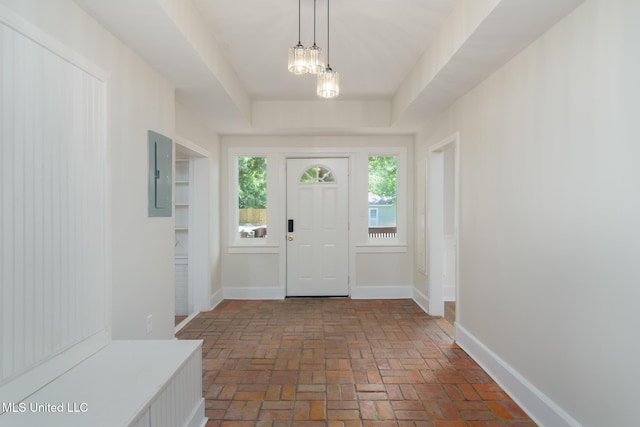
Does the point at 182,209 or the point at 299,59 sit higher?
the point at 299,59

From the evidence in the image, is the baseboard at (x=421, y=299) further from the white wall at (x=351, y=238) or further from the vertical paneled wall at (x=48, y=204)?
the vertical paneled wall at (x=48, y=204)

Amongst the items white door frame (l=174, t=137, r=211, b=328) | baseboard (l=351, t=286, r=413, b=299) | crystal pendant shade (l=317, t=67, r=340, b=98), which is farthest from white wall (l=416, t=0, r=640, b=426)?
white door frame (l=174, t=137, r=211, b=328)

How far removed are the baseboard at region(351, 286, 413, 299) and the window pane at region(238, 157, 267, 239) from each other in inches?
60.3

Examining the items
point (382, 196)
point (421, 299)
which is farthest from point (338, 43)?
point (421, 299)

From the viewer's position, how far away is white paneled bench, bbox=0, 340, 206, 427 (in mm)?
1377

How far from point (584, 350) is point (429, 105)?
2.61 m

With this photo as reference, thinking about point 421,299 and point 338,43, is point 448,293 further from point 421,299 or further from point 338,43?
point 338,43

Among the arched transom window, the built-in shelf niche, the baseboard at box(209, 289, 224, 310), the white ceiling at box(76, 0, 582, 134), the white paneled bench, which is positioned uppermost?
the white ceiling at box(76, 0, 582, 134)

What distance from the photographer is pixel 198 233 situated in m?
4.63

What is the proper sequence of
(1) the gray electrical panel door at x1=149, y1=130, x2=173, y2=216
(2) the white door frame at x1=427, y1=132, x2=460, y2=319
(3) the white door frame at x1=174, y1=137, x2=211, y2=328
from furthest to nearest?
(3) the white door frame at x1=174, y1=137, x2=211, y2=328
(2) the white door frame at x1=427, y1=132, x2=460, y2=319
(1) the gray electrical panel door at x1=149, y1=130, x2=173, y2=216

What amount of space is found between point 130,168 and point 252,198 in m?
2.92

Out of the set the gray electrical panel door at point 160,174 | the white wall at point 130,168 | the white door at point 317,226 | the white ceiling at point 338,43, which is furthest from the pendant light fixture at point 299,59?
the white door at point 317,226

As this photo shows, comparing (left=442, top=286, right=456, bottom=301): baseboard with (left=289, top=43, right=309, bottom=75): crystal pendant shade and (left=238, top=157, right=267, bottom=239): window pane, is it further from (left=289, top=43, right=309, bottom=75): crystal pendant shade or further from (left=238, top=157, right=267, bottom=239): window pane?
(left=289, top=43, right=309, bottom=75): crystal pendant shade

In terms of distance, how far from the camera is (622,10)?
1655 mm
